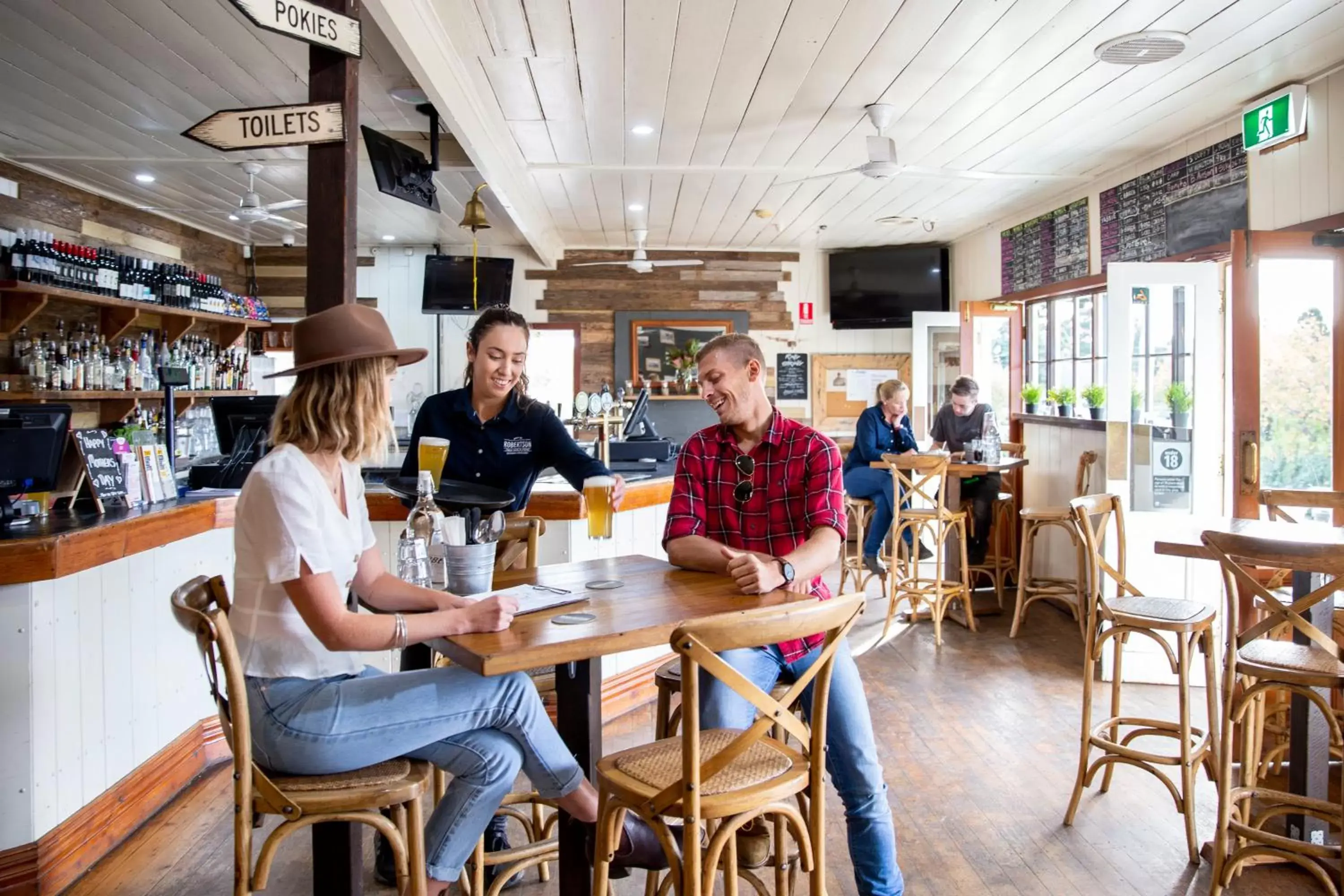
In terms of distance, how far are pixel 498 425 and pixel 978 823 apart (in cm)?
196

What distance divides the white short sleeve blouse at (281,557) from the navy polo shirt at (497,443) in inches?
37.9

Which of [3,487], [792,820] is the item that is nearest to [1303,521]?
[792,820]

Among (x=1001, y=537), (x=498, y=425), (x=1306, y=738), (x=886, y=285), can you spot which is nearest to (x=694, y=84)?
(x=498, y=425)

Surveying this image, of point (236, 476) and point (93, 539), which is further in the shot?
point (236, 476)

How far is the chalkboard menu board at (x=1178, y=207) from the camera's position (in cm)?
494

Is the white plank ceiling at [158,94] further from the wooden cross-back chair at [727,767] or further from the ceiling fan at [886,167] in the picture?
the wooden cross-back chair at [727,767]

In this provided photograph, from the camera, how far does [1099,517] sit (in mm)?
5285

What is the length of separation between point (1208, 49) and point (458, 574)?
3.90 meters

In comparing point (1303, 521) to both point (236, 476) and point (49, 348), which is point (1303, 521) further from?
point (49, 348)

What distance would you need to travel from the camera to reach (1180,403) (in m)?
4.89

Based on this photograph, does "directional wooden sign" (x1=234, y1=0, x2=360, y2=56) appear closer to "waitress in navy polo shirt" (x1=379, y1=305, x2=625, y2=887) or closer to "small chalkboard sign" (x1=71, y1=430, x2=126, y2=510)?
"waitress in navy polo shirt" (x1=379, y1=305, x2=625, y2=887)

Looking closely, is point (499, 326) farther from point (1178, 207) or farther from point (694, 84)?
point (1178, 207)

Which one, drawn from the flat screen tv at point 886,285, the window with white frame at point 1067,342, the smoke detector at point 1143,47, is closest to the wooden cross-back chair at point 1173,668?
the smoke detector at point 1143,47

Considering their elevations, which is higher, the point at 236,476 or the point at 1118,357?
the point at 1118,357
